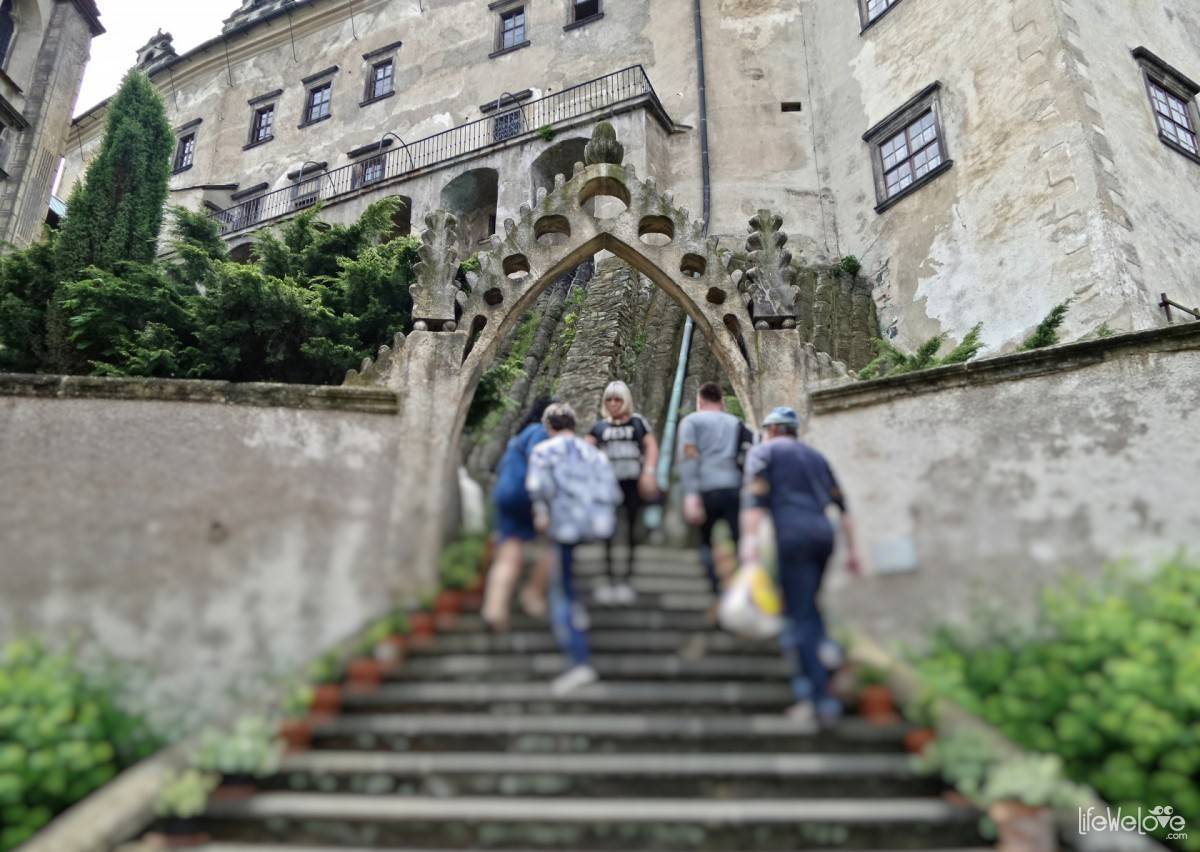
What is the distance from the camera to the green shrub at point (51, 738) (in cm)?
427

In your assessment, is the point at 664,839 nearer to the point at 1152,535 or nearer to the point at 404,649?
the point at 404,649

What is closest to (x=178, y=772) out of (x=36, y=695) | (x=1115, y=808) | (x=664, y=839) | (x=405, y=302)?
(x=36, y=695)

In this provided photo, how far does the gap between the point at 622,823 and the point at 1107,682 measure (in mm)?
2513

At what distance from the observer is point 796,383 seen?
256 inches

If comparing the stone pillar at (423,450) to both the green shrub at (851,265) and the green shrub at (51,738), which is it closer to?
the green shrub at (51,738)

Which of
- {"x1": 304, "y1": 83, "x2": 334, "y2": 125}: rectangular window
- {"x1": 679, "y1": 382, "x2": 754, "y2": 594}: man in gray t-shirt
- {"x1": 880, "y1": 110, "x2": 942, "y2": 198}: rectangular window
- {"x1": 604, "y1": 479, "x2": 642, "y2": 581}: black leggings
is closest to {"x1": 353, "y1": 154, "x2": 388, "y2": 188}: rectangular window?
{"x1": 304, "y1": 83, "x2": 334, "y2": 125}: rectangular window

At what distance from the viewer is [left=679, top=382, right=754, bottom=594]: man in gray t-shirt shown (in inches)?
207

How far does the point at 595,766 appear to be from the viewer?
4.10 metres

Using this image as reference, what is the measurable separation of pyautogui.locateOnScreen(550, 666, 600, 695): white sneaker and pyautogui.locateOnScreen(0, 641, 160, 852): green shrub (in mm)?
2257

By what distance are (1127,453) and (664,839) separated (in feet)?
13.1

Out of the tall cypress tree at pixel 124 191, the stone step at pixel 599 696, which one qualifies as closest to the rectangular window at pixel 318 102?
the tall cypress tree at pixel 124 191

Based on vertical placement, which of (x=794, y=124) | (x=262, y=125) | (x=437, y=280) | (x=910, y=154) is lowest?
(x=437, y=280)

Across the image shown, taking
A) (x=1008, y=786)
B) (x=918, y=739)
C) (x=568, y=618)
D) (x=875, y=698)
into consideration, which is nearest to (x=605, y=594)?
(x=568, y=618)

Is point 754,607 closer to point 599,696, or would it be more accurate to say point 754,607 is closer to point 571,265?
point 599,696
